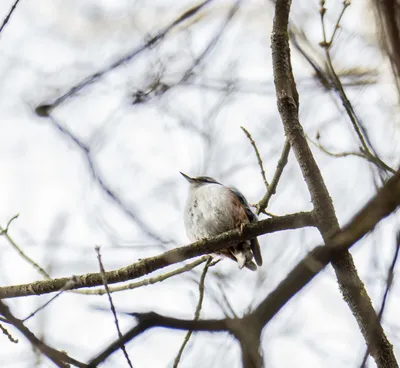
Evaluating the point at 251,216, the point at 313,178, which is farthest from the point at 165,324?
the point at 251,216

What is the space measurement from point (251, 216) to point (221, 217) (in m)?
0.44

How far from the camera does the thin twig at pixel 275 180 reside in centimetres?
478

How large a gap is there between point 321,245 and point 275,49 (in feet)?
9.43

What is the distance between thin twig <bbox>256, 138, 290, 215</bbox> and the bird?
0.45m

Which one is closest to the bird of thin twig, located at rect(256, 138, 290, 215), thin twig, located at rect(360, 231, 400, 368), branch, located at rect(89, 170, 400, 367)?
thin twig, located at rect(256, 138, 290, 215)

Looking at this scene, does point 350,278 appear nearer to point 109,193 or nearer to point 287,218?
point 287,218

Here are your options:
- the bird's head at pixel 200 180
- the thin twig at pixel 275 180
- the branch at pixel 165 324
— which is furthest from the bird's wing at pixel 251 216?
the branch at pixel 165 324

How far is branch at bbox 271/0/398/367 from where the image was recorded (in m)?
3.18

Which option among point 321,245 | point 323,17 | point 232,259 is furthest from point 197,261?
point 321,245

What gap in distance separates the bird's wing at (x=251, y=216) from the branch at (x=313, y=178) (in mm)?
1926

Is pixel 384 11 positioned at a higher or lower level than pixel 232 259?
lower

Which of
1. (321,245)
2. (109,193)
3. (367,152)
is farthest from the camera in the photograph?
(109,193)

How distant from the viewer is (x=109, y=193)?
5422 millimetres

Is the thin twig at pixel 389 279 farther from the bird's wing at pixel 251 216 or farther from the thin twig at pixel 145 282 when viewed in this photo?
the bird's wing at pixel 251 216
